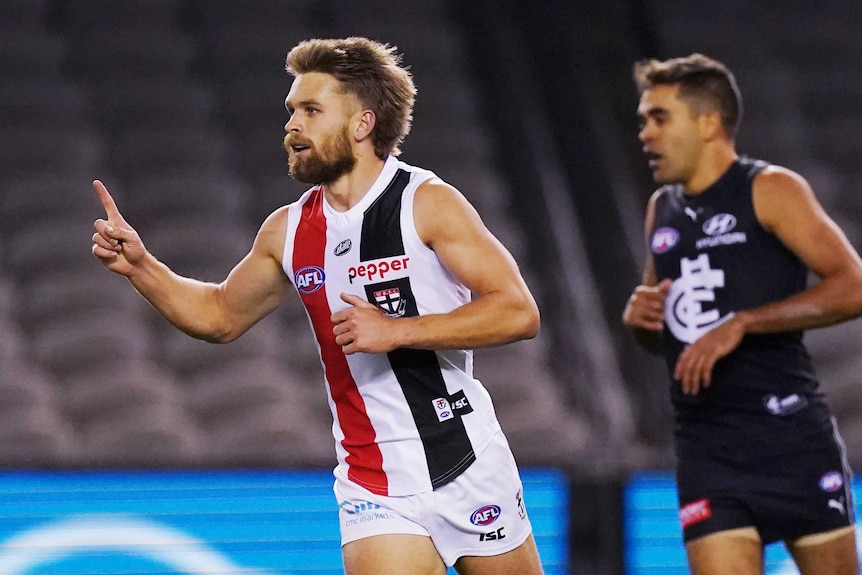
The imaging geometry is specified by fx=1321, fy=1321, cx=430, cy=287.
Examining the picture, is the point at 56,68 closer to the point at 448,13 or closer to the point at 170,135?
the point at 170,135

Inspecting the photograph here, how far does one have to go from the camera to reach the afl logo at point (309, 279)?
3.46 metres

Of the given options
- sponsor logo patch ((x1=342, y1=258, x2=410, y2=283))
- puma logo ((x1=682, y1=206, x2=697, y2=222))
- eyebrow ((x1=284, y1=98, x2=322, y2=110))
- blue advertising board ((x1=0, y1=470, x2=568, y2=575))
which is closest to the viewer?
sponsor logo patch ((x1=342, y1=258, x2=410, y2=283))

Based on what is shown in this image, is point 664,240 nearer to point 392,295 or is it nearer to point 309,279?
point 392,295

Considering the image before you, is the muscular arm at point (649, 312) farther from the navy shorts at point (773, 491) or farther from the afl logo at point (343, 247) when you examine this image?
the afl logo at point (343, 247)

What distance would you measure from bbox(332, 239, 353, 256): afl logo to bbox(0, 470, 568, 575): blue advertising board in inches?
70.2

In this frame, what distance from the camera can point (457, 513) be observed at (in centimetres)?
337

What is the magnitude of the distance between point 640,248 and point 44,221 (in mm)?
3148

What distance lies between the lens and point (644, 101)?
4332 millimetres

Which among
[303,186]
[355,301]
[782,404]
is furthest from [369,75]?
[303,186]

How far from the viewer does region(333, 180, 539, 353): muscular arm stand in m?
3.15

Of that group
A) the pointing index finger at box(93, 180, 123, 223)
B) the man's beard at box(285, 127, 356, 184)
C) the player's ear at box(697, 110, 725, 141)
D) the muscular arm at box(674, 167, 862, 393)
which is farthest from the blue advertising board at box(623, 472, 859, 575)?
the pointing index finger at box(93, 180, 123, 223)

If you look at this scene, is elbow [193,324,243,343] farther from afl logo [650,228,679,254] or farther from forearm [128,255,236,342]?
afl logo [650,228,679,254]

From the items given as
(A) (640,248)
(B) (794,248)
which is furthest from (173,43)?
(B) (794,248)

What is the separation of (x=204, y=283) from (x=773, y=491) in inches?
70.5
